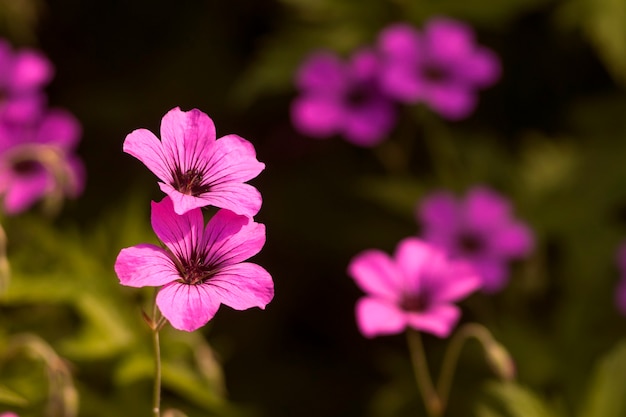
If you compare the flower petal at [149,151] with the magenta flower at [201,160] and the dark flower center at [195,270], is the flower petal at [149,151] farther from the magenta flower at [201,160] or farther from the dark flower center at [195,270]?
the dark flower center at [195,270]

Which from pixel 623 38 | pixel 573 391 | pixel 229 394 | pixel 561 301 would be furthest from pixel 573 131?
pixel 229 394

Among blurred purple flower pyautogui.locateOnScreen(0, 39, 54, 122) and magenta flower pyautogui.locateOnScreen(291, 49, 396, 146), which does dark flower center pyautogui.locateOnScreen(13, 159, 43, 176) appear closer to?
blurred purple flower pyautogui.locateOnScreen(0, 39, 54, 122)

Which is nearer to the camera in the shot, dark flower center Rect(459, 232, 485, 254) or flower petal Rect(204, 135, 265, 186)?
flower petal Rect(204, 135, 265, 186)

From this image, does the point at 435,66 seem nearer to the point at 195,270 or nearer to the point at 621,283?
the point at 621,283

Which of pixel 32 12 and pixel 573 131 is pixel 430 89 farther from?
pixel 32 12

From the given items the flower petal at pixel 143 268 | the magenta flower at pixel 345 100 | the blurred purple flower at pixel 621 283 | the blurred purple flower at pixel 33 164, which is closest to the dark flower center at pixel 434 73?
the magenta flower at pixel 345 100

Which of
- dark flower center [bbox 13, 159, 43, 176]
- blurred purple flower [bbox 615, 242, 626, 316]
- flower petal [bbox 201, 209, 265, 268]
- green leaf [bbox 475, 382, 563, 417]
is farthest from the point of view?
blurred purple flower [bbox 615, 242, 626, 316]

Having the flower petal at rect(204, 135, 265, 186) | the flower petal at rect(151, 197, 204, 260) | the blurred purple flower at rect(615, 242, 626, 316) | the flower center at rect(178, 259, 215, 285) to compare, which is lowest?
the flower center at rect(178, 259, 215, 285)

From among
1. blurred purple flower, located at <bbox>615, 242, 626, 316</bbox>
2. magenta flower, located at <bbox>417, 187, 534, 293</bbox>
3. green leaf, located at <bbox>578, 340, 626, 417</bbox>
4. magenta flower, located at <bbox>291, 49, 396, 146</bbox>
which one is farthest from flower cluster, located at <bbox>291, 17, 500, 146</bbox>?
green leaf, located at <bbox>578, 340, 626, 417</bbox>
